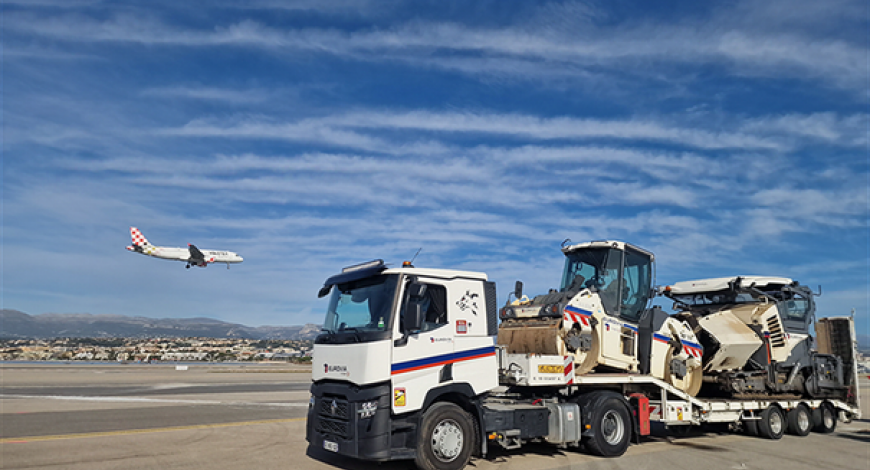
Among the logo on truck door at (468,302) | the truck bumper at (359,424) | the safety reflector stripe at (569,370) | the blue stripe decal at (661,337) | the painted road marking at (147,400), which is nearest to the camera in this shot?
the truck bumper at (359,424)

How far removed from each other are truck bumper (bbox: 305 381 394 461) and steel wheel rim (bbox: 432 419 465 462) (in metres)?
0.76

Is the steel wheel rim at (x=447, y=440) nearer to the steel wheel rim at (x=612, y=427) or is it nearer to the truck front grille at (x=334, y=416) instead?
the truck front grille at (x=334, y=416)

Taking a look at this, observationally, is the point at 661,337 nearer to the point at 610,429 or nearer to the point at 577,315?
the point at 610,429

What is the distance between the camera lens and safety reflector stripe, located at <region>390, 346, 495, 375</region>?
27.0ft

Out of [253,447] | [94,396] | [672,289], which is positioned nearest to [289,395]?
[94,396]

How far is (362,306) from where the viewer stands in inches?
344

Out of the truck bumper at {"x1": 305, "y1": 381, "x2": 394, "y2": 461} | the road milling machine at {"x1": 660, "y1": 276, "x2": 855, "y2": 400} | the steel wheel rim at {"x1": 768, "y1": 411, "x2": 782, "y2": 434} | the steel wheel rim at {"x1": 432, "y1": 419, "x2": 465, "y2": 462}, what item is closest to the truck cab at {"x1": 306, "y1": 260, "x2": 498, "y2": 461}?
the truck bumper at {"x1": 305, "y1": 381, "x2": 394, "y2": 461}

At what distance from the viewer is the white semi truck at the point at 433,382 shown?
816 centimetres

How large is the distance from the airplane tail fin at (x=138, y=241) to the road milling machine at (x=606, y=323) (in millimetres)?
67011

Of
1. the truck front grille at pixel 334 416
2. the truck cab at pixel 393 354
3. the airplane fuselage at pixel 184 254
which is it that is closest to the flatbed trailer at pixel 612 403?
the truck cab at pixel 393 354

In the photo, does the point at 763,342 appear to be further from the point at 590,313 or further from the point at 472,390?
the point at 472,390

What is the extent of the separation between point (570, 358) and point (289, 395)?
16.6 m

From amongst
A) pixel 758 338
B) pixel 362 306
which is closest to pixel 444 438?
pixel 362 306

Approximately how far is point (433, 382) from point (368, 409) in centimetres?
108
